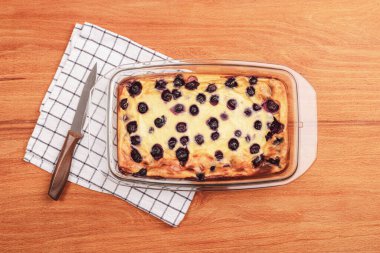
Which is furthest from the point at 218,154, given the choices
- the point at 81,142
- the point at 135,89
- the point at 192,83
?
the point at 81,142

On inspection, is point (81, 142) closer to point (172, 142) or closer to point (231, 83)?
point (172, 142)

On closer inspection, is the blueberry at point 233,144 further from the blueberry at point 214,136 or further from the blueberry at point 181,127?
the blueberry at point 181,127

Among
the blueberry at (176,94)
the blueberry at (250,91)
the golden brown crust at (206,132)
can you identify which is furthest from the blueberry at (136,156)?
the blueberry at (250,91)

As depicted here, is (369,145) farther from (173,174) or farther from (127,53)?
(127,53)

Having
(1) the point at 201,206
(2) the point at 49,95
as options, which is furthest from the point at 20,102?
(1) the point at 201,206

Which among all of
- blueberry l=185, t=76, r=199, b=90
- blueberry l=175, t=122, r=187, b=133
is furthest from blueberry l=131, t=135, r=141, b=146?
blueberry l=185, t=76, r=199, b=90
